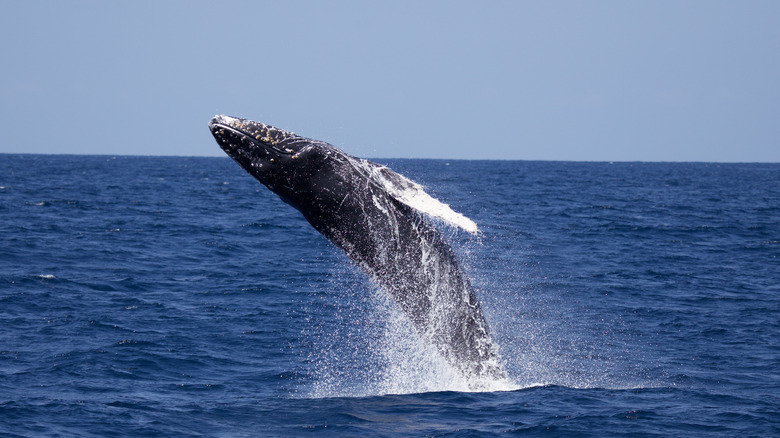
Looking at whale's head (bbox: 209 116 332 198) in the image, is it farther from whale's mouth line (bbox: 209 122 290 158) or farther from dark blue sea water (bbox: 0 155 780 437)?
dark blue sea water (bbox: 0 155 780 437)

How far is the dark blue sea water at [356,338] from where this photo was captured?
1188 cm

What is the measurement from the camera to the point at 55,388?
13.4 meters

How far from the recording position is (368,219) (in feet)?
38.4

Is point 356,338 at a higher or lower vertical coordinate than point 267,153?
lower

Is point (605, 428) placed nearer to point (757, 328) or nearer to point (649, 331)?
point (649, 331)

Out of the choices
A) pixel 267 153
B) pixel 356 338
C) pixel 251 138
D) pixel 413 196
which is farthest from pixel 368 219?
pixel 356 338

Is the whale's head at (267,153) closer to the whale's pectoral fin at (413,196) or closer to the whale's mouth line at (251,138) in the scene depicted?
the whale's mouth line at (251,138)

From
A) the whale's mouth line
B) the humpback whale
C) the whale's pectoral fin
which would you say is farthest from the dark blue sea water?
the whale's mouth line

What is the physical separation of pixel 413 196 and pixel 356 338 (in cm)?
697

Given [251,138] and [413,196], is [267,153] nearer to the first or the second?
[251,138]

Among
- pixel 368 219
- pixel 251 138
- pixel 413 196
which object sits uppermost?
pixel 251 138

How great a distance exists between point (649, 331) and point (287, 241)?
17.7 meters

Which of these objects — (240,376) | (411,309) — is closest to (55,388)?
(240,376)

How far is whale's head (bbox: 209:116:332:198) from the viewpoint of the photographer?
38.0 ft
